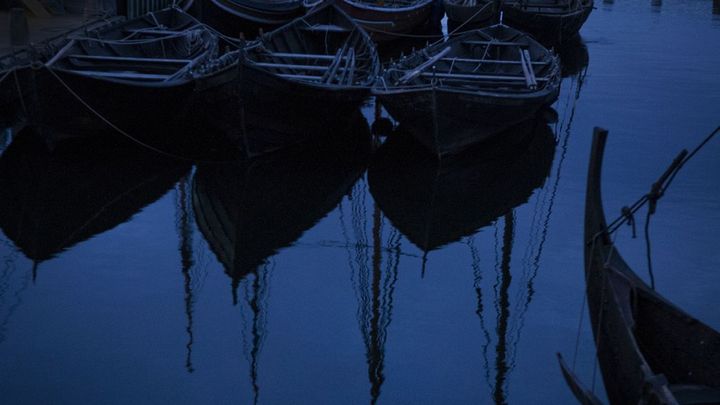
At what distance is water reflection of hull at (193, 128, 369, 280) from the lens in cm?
1523

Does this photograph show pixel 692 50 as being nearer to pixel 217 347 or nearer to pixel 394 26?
pixel 394 26

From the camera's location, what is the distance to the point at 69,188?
57.1 ft

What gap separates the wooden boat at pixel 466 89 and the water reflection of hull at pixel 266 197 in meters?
1.66

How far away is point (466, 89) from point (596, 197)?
30.0 feet

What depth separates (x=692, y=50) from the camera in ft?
118

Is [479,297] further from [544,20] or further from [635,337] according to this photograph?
[544,20]

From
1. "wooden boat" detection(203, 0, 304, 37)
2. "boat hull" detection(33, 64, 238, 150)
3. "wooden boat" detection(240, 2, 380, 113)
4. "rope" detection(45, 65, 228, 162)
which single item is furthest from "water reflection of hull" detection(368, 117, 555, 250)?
"wooden boat" detection(203, 0, 304, 37)

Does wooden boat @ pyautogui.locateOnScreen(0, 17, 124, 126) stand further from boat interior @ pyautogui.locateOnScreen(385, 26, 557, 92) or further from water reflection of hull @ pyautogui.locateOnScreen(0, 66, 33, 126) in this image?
boat interior @ pyautogui.locateOnScreen(385, 26, 557, 92)

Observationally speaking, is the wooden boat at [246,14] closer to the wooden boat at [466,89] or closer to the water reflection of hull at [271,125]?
the wooden boat at [466,89]

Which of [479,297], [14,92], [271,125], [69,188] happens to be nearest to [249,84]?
[271,125]

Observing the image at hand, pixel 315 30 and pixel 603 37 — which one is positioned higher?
pixel 315 30

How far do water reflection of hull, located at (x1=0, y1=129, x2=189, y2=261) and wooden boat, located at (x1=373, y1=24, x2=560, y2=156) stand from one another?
4.63 meters

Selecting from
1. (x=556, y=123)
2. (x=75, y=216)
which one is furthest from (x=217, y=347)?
(x=556, y=123)

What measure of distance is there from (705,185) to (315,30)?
10257mm
